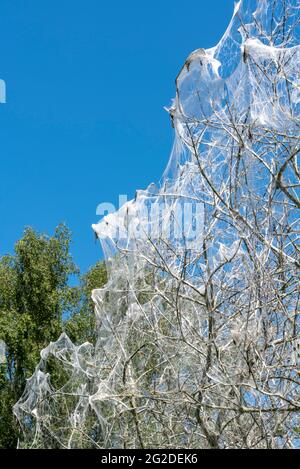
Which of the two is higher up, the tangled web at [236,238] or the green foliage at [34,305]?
the green foliage at [34,305]

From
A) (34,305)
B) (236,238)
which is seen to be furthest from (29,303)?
(236,238)

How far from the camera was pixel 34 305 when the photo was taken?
20344mm

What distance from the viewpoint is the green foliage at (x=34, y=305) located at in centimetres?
1900

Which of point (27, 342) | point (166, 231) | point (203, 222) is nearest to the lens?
point (203, 222)

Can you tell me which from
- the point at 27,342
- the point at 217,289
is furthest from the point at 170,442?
the point at 27,342

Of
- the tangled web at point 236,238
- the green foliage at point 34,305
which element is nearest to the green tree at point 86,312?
the green foliage at point 34,305

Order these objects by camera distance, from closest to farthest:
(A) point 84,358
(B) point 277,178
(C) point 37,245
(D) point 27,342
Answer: (B) point 277,178, (A) point 84,358, (D) point 27,342, (C) point 37,245

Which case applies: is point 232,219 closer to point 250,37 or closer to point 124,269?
point 250,37

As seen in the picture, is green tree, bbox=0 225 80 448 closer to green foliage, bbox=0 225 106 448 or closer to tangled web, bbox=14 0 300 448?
green foliage, bbox=0 225 106 448

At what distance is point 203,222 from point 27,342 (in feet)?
43.0

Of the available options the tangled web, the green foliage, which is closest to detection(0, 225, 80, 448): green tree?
the green foliage

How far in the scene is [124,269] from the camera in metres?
8.68

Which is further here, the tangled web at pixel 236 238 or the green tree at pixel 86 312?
the green tree at pixel 86 312

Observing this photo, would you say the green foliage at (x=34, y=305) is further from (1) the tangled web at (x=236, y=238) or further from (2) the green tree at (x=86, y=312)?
(1) the tangled web at (x=236, y=238)
